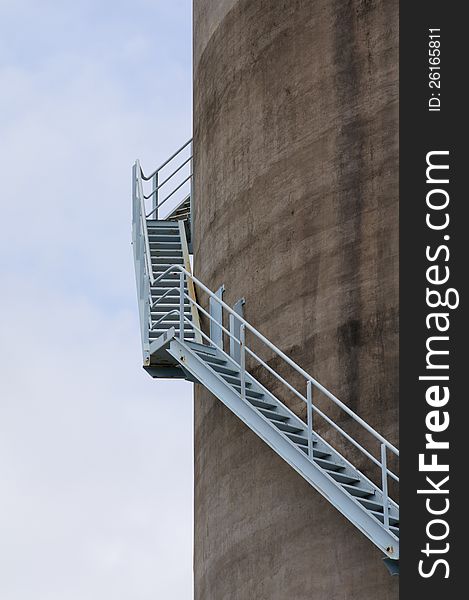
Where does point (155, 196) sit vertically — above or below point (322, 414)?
above

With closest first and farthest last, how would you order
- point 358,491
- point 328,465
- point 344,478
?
point 358,491 → point 344,478 → point 328,465

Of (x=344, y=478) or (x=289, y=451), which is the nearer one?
(x=344, y=478)

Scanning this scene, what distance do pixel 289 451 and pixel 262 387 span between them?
143cm

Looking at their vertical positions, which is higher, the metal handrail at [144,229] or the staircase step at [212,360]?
the metal handrail at [144,229]

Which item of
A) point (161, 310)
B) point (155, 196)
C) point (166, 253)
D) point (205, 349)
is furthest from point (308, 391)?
point (155, 196)

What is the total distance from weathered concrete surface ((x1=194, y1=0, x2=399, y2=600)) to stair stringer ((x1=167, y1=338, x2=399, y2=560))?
557 mm

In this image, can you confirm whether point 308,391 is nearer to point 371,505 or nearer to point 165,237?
point 371,505

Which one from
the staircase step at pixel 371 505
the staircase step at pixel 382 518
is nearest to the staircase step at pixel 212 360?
the staircase step at pixel 371 505

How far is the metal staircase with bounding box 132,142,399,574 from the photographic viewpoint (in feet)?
59.5

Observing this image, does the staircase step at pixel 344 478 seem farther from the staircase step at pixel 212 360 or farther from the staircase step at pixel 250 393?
the staircase step at pixel 212 360

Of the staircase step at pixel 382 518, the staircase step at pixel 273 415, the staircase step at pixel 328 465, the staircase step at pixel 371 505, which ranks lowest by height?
the staircase step at pixel 382 518

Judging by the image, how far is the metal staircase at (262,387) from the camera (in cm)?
1814

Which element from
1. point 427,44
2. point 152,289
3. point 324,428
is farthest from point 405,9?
point 152,289

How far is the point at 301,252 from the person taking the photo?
20.1 m
